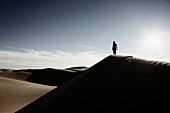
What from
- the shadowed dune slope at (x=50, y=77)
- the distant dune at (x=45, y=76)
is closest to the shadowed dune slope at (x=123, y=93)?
the distant dune at (x=45, y=76)

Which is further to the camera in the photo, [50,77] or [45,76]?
[45,76]

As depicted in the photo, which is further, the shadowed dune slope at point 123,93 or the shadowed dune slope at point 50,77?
the shadowed dune slope at point 50,77

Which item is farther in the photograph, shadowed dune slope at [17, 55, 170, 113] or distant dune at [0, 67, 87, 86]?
distant dune at [0, 67, 87, 86]

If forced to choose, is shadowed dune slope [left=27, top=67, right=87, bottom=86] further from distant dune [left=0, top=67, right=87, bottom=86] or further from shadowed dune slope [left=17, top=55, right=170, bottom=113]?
shadowed dune slope [left=17, top=55, right=170, bottom=113]

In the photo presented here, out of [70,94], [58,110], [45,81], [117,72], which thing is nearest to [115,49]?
[117,72]

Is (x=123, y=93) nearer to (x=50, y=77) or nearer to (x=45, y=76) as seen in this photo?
(x=50, y=77)

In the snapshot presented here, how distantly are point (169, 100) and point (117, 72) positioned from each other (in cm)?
161

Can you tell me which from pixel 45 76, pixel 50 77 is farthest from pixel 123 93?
pixel 45 76

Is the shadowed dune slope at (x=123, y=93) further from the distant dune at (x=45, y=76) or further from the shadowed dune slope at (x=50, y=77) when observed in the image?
the shadowed dune slope at (x=50, y=77)

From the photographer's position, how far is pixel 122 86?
3.16m

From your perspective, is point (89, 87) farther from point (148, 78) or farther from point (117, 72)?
point (148, 78)

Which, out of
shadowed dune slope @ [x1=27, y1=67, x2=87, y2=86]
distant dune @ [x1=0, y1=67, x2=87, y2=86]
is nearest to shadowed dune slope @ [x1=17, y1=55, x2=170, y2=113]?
distant dune @ [x1=0, y1=67, x2=87, y2=86]

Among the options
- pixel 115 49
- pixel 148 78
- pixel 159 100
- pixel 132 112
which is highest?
pixel 115 49

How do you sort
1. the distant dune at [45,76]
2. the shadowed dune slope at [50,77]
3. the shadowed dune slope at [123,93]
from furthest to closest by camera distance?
the shadowed dune slope at [50,77]
the distant dune at [45,76]
the shadowed dune slope at [123,93]
